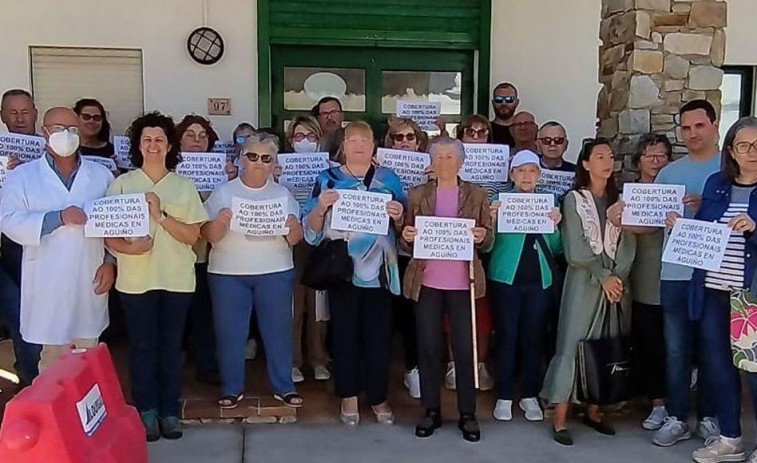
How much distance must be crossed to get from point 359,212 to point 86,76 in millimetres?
3546

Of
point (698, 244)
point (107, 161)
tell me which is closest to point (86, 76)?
point (107, 161)

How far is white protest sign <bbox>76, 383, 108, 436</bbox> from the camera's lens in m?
2.72

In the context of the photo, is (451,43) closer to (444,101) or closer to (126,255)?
(444,101)

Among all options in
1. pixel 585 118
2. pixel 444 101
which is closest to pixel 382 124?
pixel 444 101

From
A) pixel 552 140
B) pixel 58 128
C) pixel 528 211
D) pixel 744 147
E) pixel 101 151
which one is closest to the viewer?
pixel 744 147

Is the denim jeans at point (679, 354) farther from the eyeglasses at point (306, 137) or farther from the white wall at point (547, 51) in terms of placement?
the white wall at point (547, 51)

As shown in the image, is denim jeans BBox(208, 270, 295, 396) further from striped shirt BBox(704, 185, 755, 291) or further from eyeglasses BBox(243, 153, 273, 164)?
striped shirt BBox(704, 185, 755, 291)

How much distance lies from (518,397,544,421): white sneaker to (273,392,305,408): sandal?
1.16 metres

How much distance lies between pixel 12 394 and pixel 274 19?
3528 millimetres

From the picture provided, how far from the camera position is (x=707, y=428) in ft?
12.1

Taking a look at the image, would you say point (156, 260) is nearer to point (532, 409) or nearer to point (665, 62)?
point (532, 409)

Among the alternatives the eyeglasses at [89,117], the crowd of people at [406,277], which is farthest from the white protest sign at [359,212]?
the eyeglasses at [89,117]

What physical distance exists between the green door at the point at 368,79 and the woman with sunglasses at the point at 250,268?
9.19 feet

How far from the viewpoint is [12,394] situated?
13.8ft
